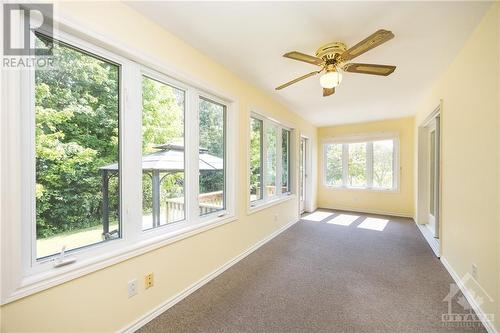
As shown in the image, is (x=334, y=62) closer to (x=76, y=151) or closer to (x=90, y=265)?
(x=76, y=151)

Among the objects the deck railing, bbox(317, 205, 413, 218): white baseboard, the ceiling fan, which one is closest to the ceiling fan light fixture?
the ceiling fan

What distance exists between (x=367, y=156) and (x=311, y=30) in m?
4.81

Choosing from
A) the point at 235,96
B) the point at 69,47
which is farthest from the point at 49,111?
the point at 235,96

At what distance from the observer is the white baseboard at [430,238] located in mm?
3226

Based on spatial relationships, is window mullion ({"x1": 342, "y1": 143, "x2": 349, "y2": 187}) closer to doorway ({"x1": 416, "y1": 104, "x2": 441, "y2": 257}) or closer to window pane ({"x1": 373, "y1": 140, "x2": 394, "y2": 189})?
window pane ({"x1": 373, "y1": 140, "x2": 394, "y2": 189})

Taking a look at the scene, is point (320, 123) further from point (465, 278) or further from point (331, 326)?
point (331, 326)

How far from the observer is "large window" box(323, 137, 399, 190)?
561cm

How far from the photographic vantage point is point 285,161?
15.7ft

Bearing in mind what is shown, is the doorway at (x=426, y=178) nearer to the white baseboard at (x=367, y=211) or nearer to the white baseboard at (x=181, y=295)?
the white baseboard at (x=367, y=211)

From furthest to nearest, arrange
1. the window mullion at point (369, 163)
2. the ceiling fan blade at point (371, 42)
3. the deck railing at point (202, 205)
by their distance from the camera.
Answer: the window mullion at point (369, 163) < the deck railing at point (202, 205) < the ceiling fan blade at point (371, 42)

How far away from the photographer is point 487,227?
1745 millimetres

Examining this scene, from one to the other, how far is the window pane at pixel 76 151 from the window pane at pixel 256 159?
216 cm

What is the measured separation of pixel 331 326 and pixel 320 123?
203 inches

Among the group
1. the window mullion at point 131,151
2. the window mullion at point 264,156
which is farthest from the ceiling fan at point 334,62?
the window mullion at point 264,156
